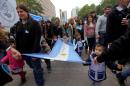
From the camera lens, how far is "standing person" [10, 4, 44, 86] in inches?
259

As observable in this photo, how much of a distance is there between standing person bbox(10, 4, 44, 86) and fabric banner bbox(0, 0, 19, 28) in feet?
15.6

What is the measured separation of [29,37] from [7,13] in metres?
5.14

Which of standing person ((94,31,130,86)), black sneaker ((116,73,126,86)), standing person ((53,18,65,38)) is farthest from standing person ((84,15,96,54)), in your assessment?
standing person ((94,31,130,86))

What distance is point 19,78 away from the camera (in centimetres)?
878

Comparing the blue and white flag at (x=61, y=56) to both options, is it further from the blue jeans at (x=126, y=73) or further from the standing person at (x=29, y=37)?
the blue jeans at (x=126, y=73)

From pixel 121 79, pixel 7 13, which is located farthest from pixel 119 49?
pixel 7 13

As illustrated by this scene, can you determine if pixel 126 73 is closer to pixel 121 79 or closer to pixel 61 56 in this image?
pixel 121 79

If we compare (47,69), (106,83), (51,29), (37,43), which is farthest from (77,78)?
(51,29)

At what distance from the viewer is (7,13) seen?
11.6 metres

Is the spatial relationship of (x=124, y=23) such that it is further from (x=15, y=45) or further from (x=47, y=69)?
(x=47, y=69)

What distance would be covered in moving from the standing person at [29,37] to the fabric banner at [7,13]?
4.74 meters

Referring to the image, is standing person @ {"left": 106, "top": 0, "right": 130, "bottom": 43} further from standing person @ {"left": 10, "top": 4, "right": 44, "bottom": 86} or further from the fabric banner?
the fabric banner

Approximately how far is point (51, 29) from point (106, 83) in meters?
4.67

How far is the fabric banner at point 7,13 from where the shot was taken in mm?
11406
